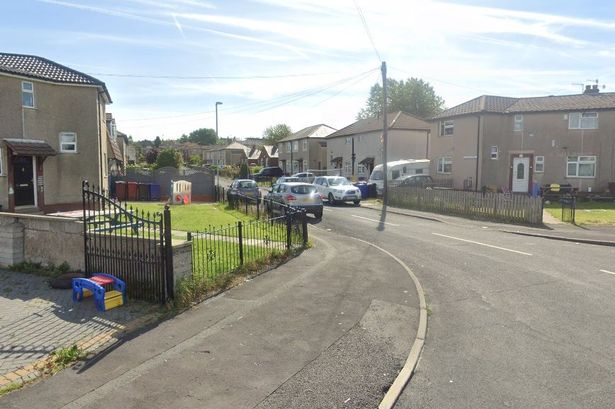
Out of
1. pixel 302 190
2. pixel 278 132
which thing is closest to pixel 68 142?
pixel 302 190

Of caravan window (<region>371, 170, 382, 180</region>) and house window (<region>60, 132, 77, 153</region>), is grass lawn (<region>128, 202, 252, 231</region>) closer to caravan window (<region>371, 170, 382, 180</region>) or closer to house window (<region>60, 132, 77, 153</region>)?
house window (<region>60, 132, 77, 153</region>)

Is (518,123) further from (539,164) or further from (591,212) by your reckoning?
(591,212)

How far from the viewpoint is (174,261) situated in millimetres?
7582

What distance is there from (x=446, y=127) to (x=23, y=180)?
27.8 metres

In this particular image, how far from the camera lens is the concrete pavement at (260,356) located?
15.2 ft

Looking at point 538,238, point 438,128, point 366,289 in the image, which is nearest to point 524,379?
point 366,289

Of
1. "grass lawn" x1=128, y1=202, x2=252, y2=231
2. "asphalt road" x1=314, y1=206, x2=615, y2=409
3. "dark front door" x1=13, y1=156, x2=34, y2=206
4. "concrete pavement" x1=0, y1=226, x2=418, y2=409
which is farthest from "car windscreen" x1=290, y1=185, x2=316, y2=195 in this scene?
"concrete pavement" x1=0, y1=226, x2=418, y2=409

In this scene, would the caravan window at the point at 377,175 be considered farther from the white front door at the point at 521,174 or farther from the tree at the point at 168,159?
the tree at the point at 168,159

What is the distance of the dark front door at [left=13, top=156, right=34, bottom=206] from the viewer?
63.2ft

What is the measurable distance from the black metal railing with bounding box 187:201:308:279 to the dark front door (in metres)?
10.8

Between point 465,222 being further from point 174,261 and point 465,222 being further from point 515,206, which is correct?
point 174,261

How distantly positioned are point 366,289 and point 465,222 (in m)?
13.4

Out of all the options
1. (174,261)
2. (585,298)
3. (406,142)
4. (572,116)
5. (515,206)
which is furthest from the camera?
(406,142)

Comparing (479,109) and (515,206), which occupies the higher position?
(479,109)
